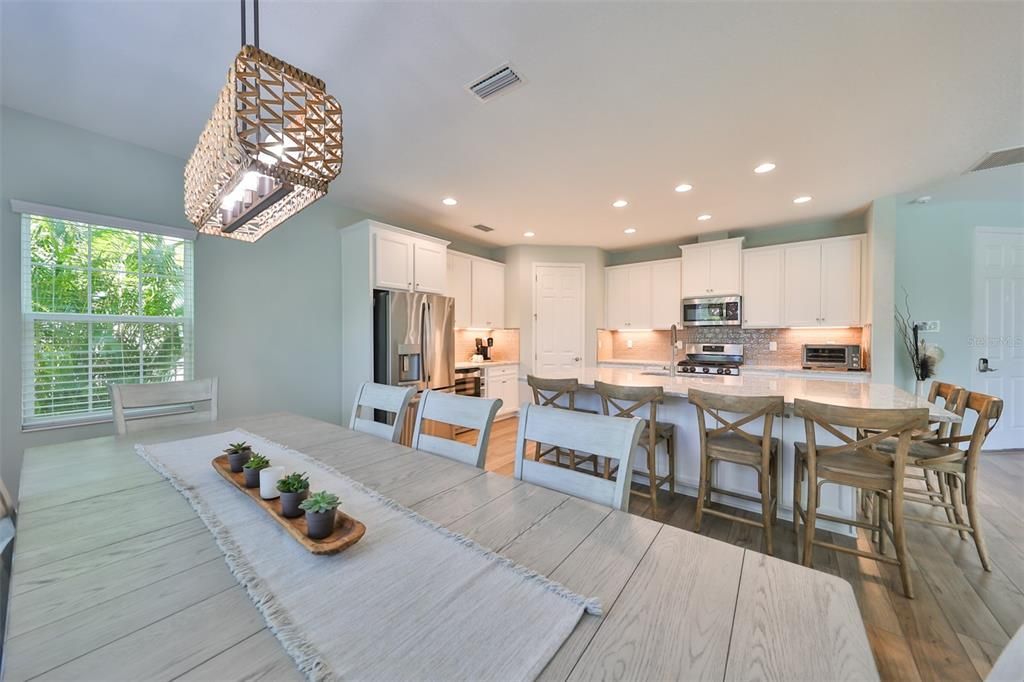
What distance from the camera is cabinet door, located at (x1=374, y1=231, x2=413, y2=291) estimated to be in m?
3.67

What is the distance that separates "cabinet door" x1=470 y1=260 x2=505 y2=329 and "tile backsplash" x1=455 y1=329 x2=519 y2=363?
0.22m

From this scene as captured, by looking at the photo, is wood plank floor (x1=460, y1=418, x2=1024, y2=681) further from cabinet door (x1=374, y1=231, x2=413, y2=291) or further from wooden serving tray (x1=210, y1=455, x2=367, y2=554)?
cabinet door (x1=374, y1=231, x2=413, y2=291)

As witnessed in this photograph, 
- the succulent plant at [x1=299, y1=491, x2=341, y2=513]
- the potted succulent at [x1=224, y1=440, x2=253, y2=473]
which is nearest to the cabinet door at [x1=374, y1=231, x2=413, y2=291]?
the potted succulent at [x1=224, y1=440, x2=253, y2=473]

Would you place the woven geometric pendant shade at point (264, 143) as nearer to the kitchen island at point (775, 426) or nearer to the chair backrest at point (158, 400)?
the chair backrest at point (158, 400)

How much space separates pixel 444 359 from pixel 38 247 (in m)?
2.95

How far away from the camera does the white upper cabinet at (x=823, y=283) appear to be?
414 cm

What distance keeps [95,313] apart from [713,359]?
6092mm

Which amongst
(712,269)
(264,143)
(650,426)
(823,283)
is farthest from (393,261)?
(823,283)

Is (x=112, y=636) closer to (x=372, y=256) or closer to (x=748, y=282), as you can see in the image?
(x=372, y=256)

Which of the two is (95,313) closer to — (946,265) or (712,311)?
(712,311)

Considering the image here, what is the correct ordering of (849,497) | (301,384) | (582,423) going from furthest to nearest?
1. (301,384)
2. (849,497)
3. (582,423)

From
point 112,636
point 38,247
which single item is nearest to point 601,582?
point 112,636

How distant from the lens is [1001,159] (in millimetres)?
2824

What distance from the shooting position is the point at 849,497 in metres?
2.21
